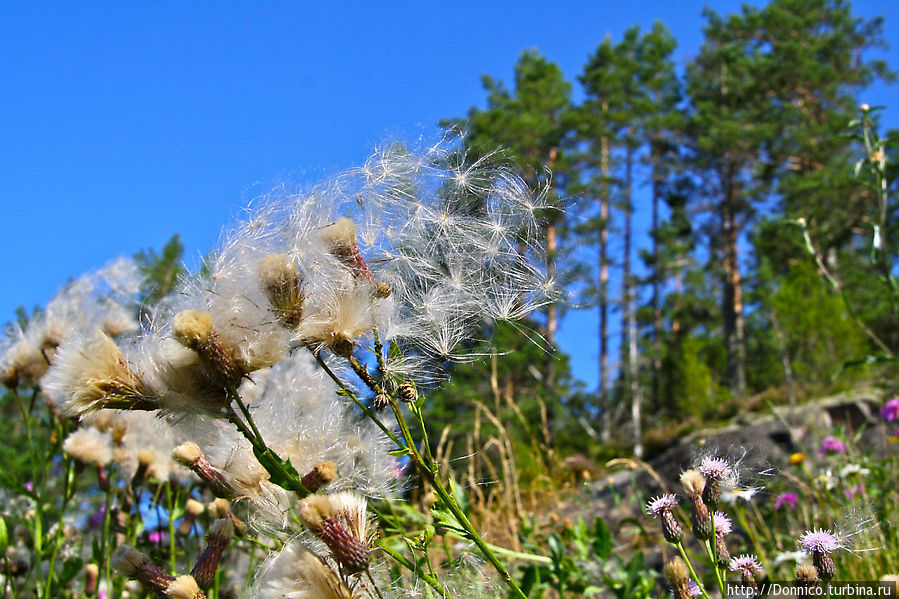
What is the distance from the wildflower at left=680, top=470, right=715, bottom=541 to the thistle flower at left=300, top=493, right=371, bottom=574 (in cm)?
52

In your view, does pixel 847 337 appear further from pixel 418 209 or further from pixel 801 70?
pixel 418 209

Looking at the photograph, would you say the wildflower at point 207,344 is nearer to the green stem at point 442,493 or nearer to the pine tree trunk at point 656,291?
the green stem at point 442,493

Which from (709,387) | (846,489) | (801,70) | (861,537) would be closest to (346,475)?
(861,537)

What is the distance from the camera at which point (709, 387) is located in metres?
20.3

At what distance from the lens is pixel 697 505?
1.11 metres

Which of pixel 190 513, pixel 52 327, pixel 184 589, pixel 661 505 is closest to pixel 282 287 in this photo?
pixel 184 589

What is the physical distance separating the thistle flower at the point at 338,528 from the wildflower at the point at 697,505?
519 millimetres

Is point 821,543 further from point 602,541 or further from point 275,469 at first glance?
point 602,541

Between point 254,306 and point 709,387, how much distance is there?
21.0 meters

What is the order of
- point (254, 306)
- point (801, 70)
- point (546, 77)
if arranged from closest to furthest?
point (254, 306) → point (801, 70) → point (546, 77)

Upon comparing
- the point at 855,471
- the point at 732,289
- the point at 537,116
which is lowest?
the point at 855,471

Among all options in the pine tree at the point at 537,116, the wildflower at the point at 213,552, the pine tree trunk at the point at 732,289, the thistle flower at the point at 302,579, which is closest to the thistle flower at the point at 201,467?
the wildflower at the point at 213,552

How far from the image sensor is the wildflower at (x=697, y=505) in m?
1.09

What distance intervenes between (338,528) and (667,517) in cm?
54
